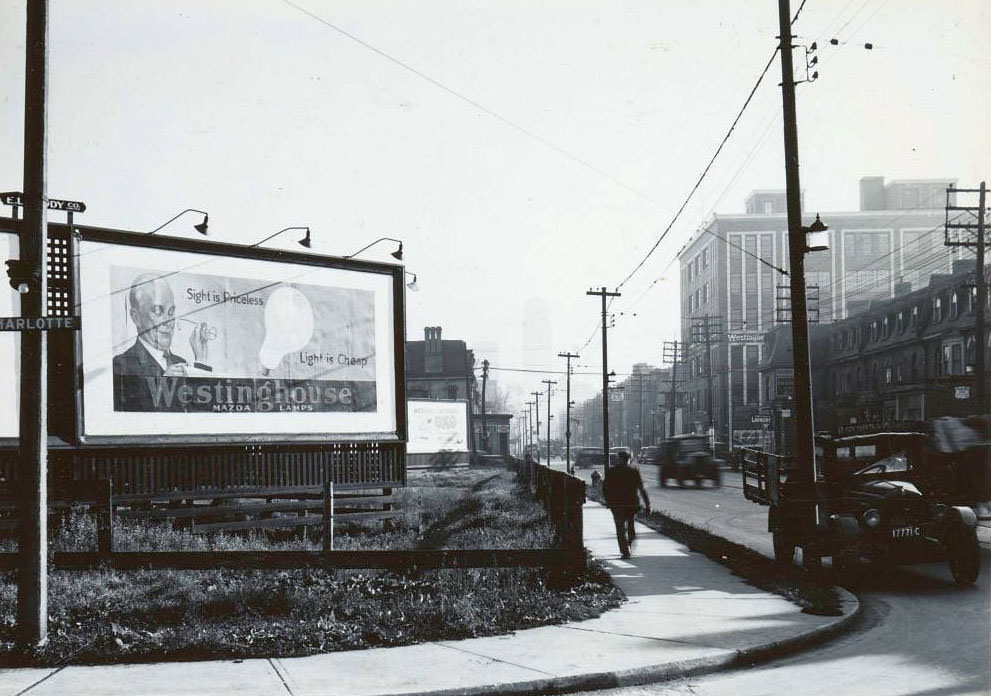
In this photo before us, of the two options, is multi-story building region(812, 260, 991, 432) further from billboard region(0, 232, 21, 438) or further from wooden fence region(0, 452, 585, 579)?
billboard region(0, 232, 21, 438)

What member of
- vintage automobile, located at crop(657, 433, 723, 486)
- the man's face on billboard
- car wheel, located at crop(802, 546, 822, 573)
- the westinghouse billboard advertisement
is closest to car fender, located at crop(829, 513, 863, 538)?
car wheel, located at crop(802, 546, 822, 573)

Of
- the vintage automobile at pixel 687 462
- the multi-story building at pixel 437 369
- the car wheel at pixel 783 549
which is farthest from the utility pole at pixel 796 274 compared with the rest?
the multi-story building at pixel 437 369

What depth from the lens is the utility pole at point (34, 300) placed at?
7676 mm

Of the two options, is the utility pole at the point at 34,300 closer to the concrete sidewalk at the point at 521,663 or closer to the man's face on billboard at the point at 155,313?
the concrete sidewalk at the point at 521,663

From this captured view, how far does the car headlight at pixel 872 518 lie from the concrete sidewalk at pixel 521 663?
68.9 inches

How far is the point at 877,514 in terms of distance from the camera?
11.2 metres

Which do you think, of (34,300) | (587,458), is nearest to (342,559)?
(34,300)

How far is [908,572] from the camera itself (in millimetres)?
12656

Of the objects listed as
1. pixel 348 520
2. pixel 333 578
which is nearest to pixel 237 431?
pixel 348 520

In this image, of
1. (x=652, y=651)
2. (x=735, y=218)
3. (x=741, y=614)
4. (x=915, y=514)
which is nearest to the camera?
(x=652, y=651)

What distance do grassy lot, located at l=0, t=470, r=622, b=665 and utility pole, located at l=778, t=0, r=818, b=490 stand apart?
363 cm

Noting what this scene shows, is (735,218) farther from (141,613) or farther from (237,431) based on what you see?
(141,613)

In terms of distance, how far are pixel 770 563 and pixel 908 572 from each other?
6.24 ft

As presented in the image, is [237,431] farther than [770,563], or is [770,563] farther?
[237,431]
